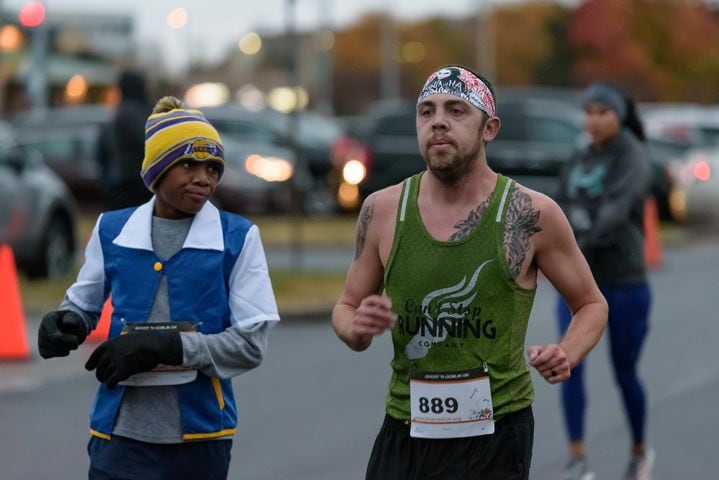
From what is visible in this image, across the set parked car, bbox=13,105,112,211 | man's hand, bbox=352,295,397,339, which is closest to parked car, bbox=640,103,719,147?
parked car, bbox=13,105,112,211

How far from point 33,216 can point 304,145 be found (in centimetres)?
1448

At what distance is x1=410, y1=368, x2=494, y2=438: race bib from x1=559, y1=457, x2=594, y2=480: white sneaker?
3.23m

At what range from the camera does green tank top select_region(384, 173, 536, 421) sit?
413 cm

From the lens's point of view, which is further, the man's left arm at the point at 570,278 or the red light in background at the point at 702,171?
the red light in background at the point at 702,171

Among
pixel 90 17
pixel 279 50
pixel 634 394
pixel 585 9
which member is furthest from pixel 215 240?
pixel 279 50

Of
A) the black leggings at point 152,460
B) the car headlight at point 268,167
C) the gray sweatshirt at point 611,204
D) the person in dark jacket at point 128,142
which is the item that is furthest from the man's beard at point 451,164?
the car headlight at point 268,167

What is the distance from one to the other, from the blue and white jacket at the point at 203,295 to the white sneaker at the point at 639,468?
349 centimetres

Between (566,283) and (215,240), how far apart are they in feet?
3.46

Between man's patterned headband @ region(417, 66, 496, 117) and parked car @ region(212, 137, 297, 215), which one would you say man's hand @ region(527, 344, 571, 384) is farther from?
parked car @ region(212, 137, 297, 215)

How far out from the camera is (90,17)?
9200cm

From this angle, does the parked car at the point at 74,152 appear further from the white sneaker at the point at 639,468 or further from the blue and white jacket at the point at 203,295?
the blue and white jacket at the point at 203,295

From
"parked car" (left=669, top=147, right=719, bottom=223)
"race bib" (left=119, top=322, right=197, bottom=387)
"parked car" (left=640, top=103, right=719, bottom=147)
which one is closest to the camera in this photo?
"race bib" (left=119, top=322, right=197, bottom=387)

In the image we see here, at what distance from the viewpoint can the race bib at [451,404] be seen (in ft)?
13.6

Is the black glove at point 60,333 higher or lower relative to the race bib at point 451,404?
higher
